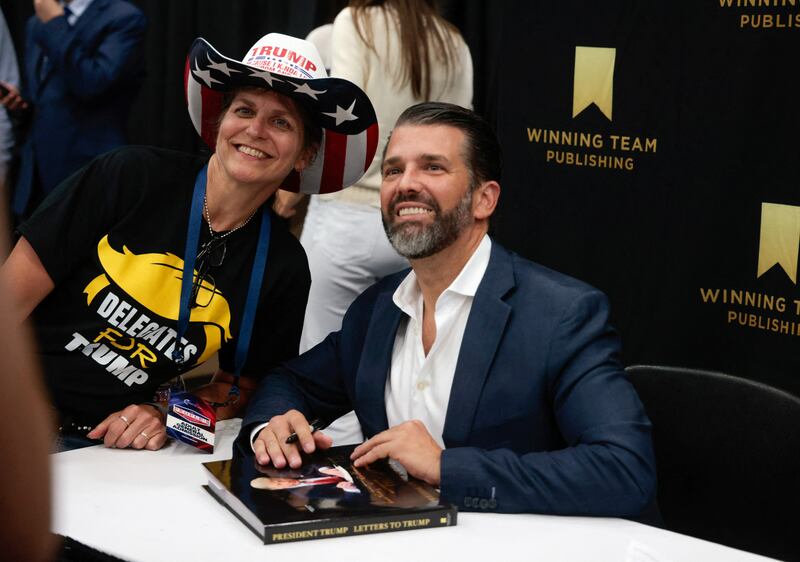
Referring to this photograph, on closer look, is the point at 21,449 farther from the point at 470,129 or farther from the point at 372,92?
the point at 372,92

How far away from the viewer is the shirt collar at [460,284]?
7.94 feet

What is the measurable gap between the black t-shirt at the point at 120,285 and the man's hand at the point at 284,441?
16.8 inches

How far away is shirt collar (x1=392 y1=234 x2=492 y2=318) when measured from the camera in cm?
242

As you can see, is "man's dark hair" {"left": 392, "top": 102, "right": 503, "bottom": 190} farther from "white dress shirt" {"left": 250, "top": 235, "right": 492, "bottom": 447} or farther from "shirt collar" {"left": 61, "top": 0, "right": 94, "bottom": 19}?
"shirt collar" {"left": 61, "top": 0, "right": 94, "bottom": 19}

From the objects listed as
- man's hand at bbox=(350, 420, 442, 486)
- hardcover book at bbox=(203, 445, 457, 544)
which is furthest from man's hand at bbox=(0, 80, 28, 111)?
man's hand at bbox=(350, 420, 442, 486)

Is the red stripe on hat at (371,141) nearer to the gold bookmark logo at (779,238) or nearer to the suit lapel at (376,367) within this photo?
the suit lapel at (376,367)

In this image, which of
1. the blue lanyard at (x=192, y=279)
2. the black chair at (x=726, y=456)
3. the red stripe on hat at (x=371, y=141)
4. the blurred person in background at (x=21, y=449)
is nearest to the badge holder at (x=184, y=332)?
the blue lanyard at (x=192, y=279)

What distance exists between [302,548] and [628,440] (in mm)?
677

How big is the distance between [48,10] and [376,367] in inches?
132

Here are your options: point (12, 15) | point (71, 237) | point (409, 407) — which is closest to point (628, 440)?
point (409, 407)

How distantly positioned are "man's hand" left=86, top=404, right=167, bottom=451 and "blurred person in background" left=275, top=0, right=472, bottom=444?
1459 mm

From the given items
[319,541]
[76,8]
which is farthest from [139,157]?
[76,8]

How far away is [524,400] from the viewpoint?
227 centimetres

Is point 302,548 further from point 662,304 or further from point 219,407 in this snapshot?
point 662,304
